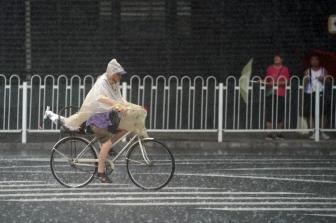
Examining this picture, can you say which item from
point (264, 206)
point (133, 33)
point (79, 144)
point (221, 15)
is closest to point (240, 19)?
point (221, 15)

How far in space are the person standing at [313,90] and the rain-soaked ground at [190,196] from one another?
3611 mm

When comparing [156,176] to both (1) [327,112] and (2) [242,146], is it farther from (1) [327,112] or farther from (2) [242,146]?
(1) [327,112]

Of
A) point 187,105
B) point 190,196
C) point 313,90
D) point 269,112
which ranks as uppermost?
point 313,90

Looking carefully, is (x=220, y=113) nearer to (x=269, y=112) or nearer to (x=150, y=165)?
(x=269, y=112)

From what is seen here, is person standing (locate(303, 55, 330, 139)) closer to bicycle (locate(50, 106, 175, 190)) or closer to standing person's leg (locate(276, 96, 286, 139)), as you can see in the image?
standing person's leg (locate(276, 96, 286, 139))

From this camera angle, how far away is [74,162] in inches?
466

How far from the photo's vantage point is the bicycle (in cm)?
1155

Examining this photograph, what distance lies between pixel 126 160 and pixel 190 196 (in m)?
1.11

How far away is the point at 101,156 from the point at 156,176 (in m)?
0.72

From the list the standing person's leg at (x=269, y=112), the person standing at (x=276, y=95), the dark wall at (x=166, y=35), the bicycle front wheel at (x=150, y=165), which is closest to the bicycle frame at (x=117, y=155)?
the bicycle front wheel at (x=150, y=165)

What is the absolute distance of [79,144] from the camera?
11.8 meters

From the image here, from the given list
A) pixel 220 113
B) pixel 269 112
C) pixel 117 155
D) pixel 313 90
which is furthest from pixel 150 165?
pixel 313 90

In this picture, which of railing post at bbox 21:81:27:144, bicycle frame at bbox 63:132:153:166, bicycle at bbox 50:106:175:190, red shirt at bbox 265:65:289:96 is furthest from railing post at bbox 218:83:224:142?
bicycle frame at bbox 63:132:153:166

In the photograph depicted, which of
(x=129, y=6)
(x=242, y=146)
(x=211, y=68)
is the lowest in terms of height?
(x=242, y=146)
